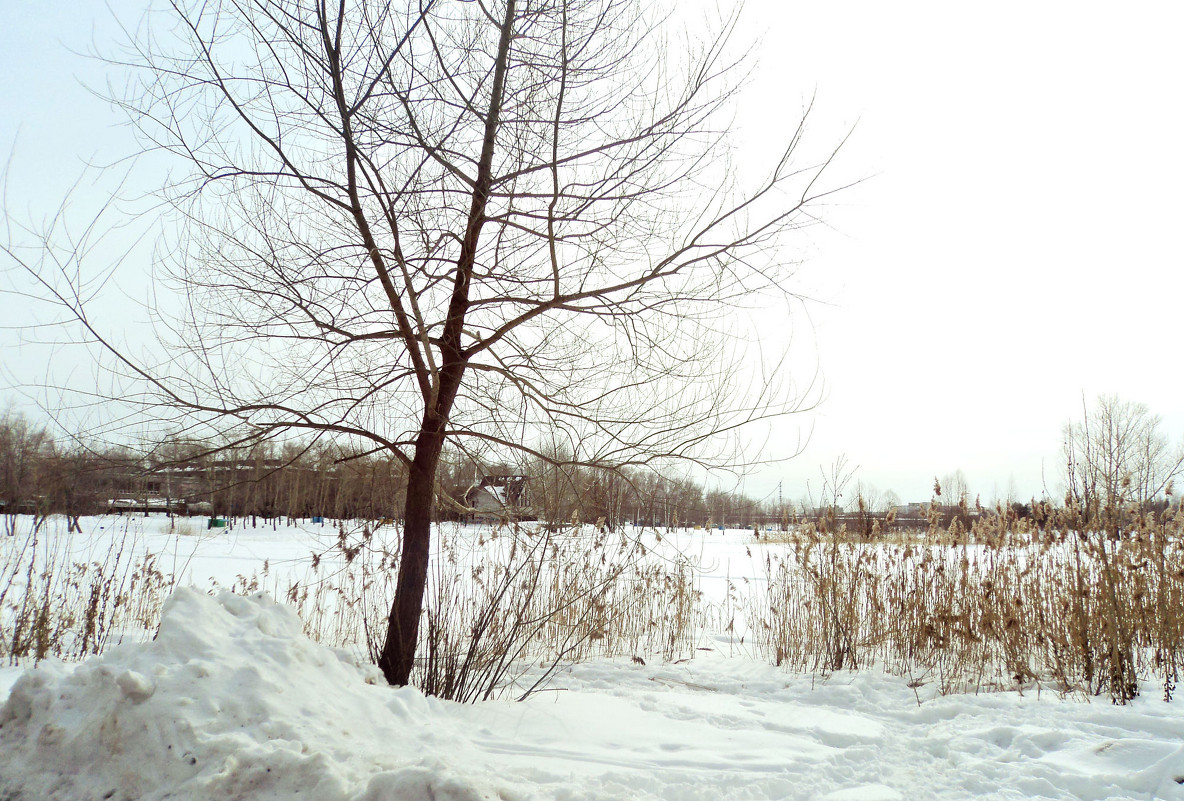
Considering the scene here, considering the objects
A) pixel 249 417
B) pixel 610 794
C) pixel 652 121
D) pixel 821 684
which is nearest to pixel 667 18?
pixel 652 121

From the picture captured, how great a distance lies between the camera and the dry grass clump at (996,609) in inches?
179

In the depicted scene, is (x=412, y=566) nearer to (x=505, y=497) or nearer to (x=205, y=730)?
(x=505, y=497)

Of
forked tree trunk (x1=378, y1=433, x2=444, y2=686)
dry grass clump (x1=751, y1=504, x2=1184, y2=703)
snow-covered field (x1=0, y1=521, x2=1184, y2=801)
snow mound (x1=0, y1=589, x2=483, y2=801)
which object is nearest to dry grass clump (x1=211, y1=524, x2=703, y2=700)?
forked tree trunk (x1=378, y1=433, x2=444, y2=686)

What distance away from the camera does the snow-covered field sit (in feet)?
6.66

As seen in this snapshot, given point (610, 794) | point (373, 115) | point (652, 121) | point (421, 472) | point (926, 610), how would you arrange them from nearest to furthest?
point (610, 794) → point (373, 115) → point (652, 121) → point (421, 472) → point (926, 610)

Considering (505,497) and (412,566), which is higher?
(505,497)

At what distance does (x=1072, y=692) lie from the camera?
4199 mm

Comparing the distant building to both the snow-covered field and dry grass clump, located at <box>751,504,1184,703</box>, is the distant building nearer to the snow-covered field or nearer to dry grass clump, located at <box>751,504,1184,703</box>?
the snow-covered field

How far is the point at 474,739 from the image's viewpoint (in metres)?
2.92

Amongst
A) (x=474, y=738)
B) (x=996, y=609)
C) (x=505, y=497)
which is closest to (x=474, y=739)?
(x=474, y=738)

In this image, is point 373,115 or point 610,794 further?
point 373,115

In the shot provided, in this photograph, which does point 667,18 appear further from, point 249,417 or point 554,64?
point 249,417

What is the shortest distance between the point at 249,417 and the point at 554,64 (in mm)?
2570

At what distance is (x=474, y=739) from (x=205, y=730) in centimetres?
119
